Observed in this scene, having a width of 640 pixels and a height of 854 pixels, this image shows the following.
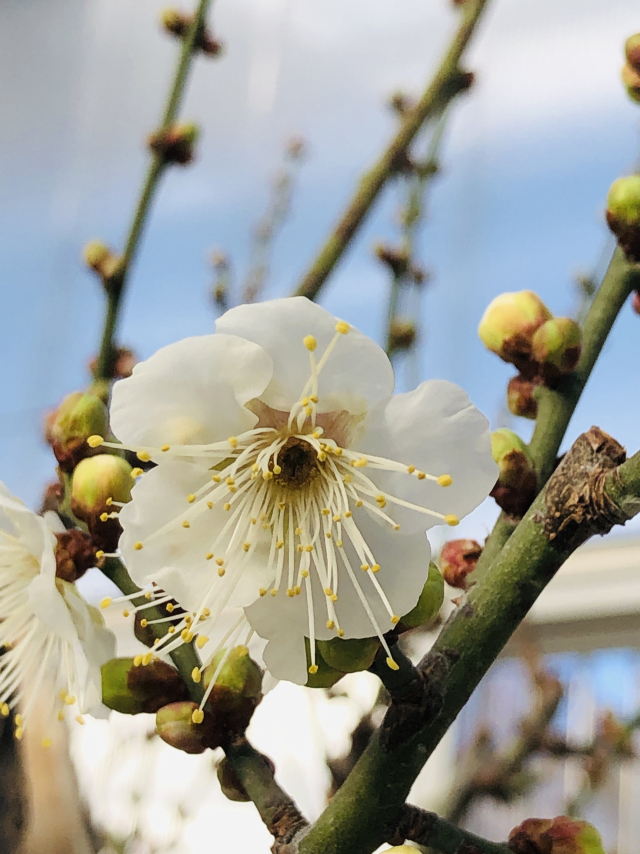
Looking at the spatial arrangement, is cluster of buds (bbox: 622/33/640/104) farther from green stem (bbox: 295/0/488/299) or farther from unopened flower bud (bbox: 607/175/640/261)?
green stem (bbox: 295/0/488/299)

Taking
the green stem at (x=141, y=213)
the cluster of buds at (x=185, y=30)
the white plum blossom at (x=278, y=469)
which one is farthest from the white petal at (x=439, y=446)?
the cluster of buds at (x=185, y=30)

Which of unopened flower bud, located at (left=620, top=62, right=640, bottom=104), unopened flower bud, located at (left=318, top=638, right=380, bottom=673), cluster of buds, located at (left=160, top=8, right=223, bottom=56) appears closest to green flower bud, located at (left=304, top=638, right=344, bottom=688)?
unopened flower bud, located at (left=318, top=638, right=380, bottom=673)

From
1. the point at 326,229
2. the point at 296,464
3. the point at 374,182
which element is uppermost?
the point at 326,229

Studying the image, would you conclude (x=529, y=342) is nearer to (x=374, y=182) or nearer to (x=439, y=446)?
(x=439, y=446)

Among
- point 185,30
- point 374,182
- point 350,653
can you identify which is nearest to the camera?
point 350,653

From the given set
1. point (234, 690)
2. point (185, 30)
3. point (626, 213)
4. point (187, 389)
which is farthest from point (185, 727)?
point (185, 30)

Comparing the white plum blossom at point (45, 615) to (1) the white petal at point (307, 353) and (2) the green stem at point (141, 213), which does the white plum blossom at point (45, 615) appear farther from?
(2) the green stem at point (141, 213)
